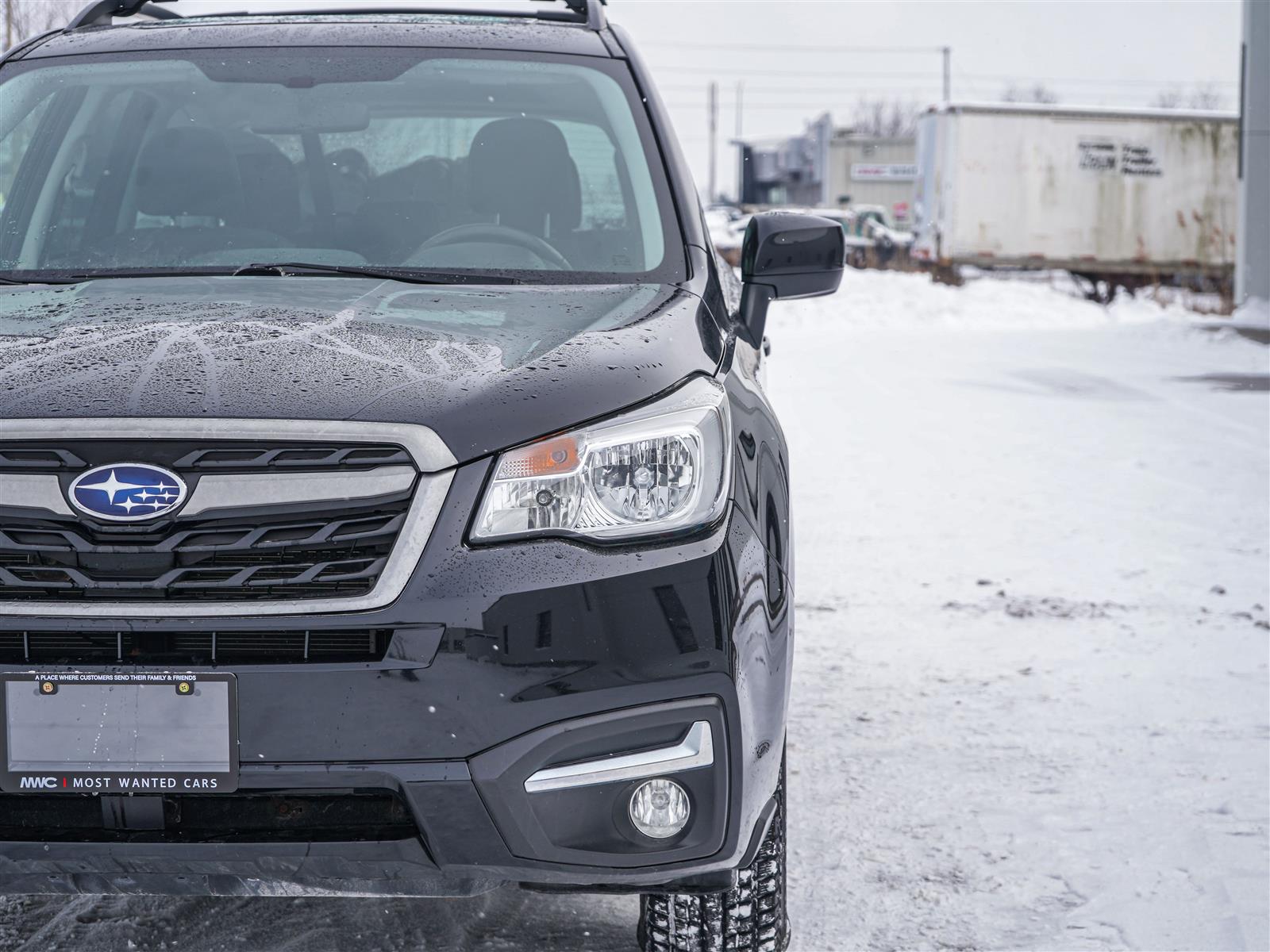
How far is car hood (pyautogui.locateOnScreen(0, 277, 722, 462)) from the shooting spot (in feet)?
6.09

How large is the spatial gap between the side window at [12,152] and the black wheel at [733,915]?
2099 mm

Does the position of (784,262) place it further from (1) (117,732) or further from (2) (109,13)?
(2) (109,13)

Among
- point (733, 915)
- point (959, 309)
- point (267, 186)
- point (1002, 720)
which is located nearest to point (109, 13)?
point (267, 186)

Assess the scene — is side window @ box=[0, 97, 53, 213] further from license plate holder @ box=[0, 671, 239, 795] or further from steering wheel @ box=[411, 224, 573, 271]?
license plate holder @ box=[0, 671, 239, 795]

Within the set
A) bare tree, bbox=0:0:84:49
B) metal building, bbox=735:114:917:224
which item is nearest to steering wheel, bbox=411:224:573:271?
bare tree, bbox=0:0:84:49

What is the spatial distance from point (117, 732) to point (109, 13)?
96.7 inches

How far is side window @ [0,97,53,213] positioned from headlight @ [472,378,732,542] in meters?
1.82

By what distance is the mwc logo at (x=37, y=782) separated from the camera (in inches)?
71.6

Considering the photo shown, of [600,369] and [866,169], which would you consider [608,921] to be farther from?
[866,169]

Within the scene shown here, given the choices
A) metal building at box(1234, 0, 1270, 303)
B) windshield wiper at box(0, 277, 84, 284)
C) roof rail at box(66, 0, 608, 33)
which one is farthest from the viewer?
metal building at box(1234, 0, 1270, 303)

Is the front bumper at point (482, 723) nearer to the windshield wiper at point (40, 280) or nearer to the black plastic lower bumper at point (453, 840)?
the black plastic lower bumper at point (453, 840)

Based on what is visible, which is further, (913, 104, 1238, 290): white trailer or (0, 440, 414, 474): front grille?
(913, 104, 1238, 290): white trailer

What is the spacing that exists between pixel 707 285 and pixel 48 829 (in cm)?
145

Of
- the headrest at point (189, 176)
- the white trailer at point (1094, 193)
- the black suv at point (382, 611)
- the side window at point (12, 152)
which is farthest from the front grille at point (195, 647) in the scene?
the white trailer at point (1094, 193)
